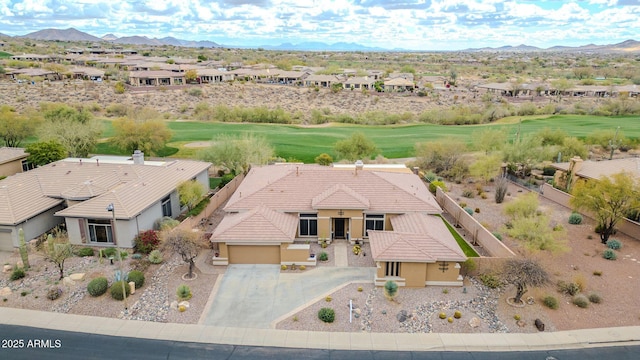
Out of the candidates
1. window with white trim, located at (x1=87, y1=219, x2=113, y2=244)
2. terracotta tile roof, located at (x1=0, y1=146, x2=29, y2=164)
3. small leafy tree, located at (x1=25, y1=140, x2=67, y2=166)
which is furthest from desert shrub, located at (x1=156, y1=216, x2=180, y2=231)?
terracotta tile roof, located at (x1=0, y1=146, x2=29, y2=164)

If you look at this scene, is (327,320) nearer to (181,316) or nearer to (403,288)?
(403,288)

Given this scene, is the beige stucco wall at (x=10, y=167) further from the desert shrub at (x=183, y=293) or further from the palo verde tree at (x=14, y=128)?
the desert shrub at (x=183, y=293)

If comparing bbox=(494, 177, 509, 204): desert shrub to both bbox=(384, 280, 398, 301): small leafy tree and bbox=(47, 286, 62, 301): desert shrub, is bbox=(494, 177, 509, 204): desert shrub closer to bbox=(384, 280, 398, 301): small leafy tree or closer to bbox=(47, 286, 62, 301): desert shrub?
bbox=(384, 280, 398, 301): small leafy tree

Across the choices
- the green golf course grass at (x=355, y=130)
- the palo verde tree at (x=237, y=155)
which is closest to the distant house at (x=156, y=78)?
the green golf course grass at (x=355, y=130)

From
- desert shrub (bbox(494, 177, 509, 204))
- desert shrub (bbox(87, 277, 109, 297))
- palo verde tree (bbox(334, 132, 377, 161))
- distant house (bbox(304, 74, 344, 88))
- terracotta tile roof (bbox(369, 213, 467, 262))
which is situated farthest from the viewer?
distant house (bbox(304, 74, 344, 88))

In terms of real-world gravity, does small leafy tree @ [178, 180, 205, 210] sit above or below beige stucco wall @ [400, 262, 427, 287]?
above
